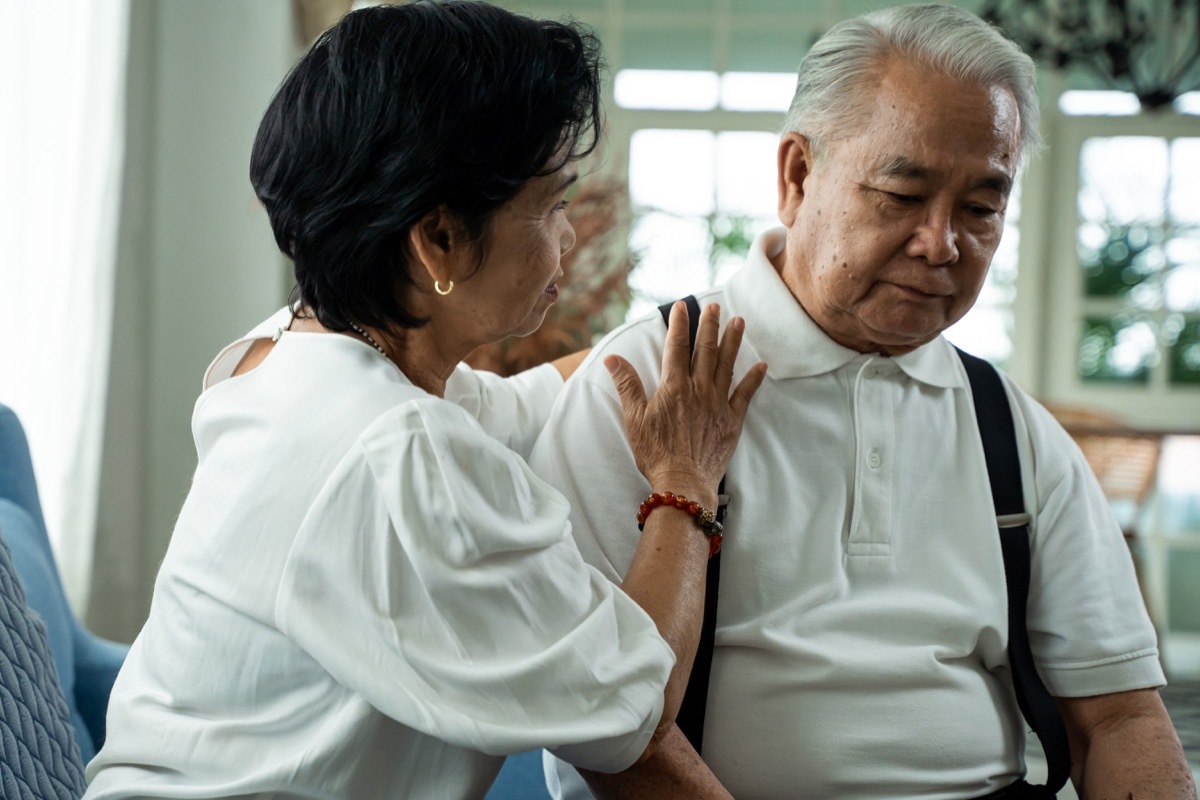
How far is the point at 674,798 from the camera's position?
1.18 metres

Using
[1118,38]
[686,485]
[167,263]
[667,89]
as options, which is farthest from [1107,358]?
[686,485]

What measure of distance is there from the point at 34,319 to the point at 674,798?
1667mm

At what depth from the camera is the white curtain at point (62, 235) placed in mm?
2240

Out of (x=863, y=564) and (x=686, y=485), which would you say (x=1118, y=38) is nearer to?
(x=863, y=564)

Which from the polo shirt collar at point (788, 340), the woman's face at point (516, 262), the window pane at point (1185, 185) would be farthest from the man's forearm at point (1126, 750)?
the window pane at point (1185, 185)

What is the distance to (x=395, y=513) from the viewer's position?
3.06ft

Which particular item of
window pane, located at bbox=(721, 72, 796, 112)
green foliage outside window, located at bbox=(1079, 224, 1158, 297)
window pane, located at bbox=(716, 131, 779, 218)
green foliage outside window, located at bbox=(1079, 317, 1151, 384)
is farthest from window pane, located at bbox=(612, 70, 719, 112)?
green foliage outside window, located at bbox=(1079, 317, 1151, 384)

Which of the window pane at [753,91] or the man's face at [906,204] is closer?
the man's face at [906,204]

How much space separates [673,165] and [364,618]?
17.9 ft

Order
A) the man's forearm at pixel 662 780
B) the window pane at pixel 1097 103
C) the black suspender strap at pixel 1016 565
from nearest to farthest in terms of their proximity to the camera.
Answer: the man's forearm at pixel 662 780
the black suspender strap at pixel 1016 565
the window pane at pixel 1097 103

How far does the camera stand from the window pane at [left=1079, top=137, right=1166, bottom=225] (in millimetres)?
5980

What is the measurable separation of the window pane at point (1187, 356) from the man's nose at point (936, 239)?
17.1 ft

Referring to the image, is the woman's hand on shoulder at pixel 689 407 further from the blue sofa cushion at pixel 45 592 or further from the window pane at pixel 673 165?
the window pane at pixel 673 165

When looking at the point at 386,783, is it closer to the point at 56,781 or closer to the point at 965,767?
the point at 56,781
